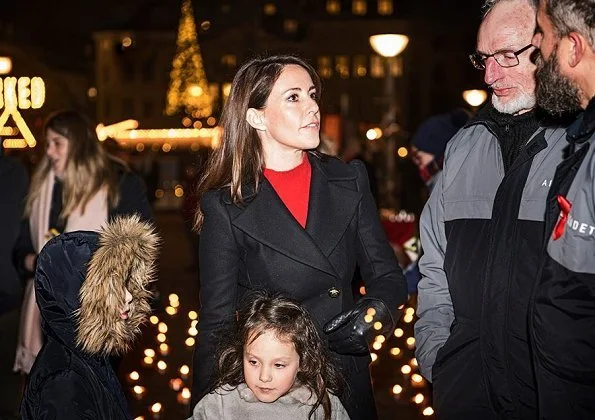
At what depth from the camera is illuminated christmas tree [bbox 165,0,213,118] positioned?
178ft

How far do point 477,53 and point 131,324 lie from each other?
1756 millimetres

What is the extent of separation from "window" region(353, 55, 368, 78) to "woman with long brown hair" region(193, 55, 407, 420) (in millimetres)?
71111

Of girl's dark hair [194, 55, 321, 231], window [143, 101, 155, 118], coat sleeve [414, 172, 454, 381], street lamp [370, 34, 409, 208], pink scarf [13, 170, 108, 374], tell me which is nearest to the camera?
coat sleeve [414, 172, 454, 381]

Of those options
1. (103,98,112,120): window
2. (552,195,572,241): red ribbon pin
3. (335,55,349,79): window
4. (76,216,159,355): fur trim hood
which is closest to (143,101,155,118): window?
(103,98,112,120): window

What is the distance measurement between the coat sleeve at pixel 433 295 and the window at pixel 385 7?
71356mm

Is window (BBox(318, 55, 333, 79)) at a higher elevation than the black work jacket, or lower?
higher

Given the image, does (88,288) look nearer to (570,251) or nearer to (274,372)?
(274,372)

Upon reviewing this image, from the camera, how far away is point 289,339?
3979mm

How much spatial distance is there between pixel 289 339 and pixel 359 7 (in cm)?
7283

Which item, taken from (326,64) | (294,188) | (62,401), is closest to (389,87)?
(294,188)

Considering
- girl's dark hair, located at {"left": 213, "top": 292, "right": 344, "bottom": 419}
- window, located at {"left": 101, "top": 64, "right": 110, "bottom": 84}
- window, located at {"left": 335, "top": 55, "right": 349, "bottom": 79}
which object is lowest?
girl's dark hair, located at {"left": 213, "top": 292, "right": 344, "bottom": 419}

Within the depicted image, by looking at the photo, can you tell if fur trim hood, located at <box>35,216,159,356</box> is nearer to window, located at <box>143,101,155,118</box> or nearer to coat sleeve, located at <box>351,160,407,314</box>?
coat sleeve, located at <box>351,160,407,314</box>

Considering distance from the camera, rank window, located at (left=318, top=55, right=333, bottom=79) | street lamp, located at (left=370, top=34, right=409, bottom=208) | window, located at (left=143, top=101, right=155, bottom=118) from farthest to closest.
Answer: window, located at (left=143, top=101, right=155, bottom=118)
window, located at (left=318, top=55, right=333, bottom=79)
street lamp, located at (left=370, top=34, right=409, bottom=208)

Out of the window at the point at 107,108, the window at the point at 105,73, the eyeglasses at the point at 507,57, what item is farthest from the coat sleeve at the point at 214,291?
the window at the point at 105,73
